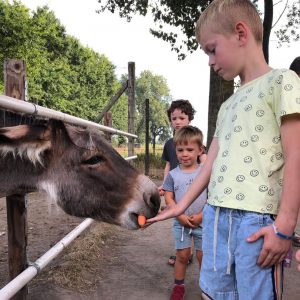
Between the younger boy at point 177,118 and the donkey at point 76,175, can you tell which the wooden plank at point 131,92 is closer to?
the younger boy at point 177,118

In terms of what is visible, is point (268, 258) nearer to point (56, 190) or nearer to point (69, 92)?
point (56, 190)

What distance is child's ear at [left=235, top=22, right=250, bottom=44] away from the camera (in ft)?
4.39

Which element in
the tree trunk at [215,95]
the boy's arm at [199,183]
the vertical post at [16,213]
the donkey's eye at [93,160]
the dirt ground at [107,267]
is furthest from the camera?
the tree trunk at [215,95]

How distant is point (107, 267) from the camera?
353 cm

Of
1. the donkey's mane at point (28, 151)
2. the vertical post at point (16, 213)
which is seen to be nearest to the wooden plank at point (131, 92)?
the vertical post at point (16, 213)

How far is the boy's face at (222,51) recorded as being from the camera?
4.46 ft

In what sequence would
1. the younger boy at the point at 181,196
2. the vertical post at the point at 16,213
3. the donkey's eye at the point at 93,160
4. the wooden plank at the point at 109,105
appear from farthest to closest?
1. the wooden plank at the point at 109,105
2. the younger boy at the point at 181,196
3. the vertical post at the point at 16,213
4. the donkey's eye at the point at 93,160

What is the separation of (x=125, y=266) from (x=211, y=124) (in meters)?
4.13

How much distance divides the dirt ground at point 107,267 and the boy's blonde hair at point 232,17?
1.29 meters

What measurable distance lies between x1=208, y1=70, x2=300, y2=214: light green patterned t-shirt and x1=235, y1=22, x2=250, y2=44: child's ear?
153 millimetres

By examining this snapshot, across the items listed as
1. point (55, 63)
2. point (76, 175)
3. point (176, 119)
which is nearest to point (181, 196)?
point (176, 119)

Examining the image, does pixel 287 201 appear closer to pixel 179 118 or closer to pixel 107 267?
pixel 179 118

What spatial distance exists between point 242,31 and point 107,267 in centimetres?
275

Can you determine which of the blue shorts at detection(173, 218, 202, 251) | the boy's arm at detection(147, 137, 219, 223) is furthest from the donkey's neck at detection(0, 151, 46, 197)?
the blue shorts at detection(173, 218, 202, 251)
